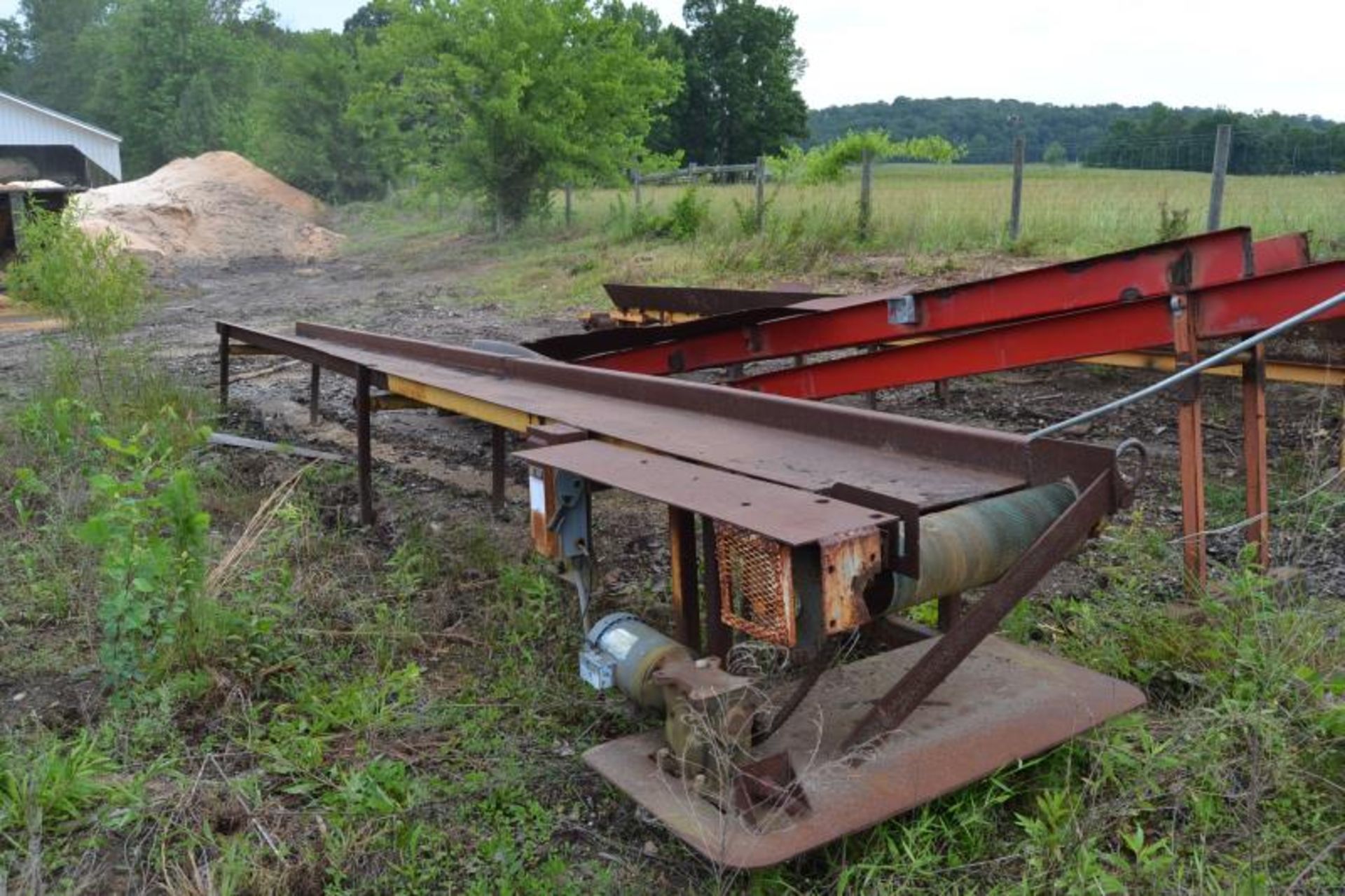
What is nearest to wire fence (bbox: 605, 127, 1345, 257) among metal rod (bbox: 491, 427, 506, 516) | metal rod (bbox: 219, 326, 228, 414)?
metal rod (bbox: 491, 427, 506, 516)

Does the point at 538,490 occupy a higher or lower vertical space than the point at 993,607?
higher

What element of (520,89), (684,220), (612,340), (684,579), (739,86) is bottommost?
(684,579)

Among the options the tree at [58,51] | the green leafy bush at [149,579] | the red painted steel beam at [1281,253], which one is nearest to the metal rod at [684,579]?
the green leafy bush at [149,579]

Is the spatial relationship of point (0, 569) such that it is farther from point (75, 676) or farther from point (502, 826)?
point (502, 826)

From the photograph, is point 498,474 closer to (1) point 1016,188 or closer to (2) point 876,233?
(1) point 1016,188

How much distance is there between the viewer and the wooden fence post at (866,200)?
14.7m

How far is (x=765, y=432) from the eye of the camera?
3.43 meters

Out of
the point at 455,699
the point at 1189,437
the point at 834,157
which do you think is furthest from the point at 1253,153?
the point at 455,699

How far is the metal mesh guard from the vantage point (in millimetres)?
2285

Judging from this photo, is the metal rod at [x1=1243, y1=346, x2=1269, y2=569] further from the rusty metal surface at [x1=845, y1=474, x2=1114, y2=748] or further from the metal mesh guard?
the metal mesh guard

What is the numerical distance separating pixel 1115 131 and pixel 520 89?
76.4 ft

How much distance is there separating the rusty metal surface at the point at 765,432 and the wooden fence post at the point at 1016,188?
9846 mm

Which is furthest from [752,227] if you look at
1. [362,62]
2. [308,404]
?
[362,62]

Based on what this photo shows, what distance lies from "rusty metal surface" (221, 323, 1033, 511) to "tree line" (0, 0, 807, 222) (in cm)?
1890
